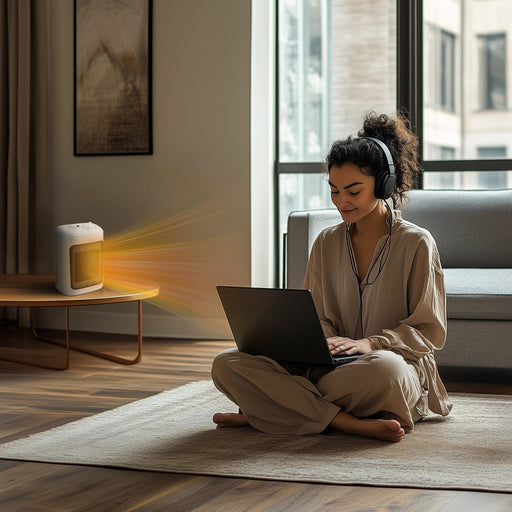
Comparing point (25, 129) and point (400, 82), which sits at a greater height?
point (400, 82)

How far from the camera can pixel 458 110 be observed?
4500mm

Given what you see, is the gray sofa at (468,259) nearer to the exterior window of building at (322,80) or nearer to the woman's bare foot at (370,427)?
the exterior window of building at (322,80)

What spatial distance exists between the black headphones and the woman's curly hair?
0.04 feet

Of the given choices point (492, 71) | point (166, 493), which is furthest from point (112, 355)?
point (492, 71)

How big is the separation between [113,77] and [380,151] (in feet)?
8.85

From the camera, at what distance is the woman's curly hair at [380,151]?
2.44m

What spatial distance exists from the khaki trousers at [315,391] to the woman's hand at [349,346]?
33mm

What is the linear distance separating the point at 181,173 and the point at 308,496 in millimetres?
3021

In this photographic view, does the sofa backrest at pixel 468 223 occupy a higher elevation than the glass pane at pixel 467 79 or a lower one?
lower

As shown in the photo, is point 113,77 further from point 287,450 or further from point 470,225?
point 287,450

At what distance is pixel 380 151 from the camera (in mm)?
2453

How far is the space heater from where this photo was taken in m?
3.90

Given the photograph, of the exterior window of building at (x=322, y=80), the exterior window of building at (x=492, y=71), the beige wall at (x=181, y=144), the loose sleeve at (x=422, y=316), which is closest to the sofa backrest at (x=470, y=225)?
the exterior window of building at (x=492, y=71)

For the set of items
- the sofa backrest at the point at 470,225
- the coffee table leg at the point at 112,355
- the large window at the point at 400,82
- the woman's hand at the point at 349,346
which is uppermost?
the large window at the point at 400,82
